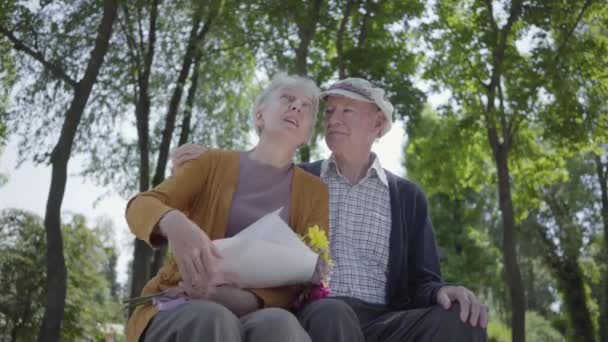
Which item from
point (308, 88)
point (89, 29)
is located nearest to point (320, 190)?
point (308, 88)

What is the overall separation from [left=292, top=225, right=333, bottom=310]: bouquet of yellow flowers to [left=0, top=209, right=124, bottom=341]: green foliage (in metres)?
16.7

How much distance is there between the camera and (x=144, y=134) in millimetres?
12391

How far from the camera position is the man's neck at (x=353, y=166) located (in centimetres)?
348

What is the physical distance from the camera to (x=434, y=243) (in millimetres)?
3275

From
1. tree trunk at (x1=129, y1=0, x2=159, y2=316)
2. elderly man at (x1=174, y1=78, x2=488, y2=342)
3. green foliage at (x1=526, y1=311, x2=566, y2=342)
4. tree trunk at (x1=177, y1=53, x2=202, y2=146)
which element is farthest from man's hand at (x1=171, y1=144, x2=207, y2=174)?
green foliage at (x1=526, y1=311, x2=566, y2=342)

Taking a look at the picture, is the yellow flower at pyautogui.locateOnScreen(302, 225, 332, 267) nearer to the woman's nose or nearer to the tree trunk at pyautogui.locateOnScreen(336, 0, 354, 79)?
the woman's nose

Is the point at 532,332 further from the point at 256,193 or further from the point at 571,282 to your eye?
the point at 256,193

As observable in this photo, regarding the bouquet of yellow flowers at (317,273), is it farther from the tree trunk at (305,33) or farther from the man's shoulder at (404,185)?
the tree trunk at (305,33)

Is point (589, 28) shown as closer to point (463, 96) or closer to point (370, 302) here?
point (463, 96)

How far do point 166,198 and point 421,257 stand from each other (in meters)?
1.40

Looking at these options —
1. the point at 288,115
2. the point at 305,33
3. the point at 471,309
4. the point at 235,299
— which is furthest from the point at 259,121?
the point at 305,33

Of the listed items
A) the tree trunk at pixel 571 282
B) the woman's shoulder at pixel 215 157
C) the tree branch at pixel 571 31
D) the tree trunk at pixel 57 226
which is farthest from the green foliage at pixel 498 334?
the woman's shoulder at pixel 215 157

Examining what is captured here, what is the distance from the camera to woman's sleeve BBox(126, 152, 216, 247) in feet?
7.32

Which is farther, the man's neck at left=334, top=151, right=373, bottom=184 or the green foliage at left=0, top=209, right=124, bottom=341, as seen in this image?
the green foliage at left=0, top=209, right=124, bottom=341
